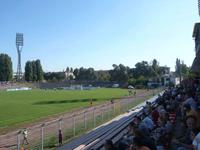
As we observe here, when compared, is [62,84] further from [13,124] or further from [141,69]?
[13,124]

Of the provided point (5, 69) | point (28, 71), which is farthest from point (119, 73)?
point (5, 69)

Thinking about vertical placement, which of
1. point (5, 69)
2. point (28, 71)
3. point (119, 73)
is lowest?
point (119, 73)

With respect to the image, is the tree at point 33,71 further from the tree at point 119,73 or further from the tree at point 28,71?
the tree at point 119,73

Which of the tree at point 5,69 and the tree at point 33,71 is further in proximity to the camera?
the tree at point 33,71

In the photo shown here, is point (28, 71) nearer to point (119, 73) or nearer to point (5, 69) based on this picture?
point (5, 69)

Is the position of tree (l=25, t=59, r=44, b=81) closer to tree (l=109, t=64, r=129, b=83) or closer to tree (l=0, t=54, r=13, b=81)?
tree (l=0, t=54, r=13, b=81)

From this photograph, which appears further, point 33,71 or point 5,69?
point 33,71

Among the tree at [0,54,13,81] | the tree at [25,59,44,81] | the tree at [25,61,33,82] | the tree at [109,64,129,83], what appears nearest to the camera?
the tree at [0,54,13,81]

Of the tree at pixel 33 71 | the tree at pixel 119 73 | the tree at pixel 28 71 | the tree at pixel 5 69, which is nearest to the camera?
the tree at pixel 5 69

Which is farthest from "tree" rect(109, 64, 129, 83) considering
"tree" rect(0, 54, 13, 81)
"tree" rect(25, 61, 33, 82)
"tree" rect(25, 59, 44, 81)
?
"tree" rect(0, 54, 13, 81)

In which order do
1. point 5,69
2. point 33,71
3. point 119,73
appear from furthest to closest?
1. point 119,73
2. point 33,71
3. point 5,69

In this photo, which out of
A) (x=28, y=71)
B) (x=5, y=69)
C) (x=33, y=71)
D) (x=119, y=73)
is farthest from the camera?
(x=119, y=73)

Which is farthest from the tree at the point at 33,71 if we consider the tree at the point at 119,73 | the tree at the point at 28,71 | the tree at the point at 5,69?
the tree at the point at 119,73

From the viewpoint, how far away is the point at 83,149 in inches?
590
